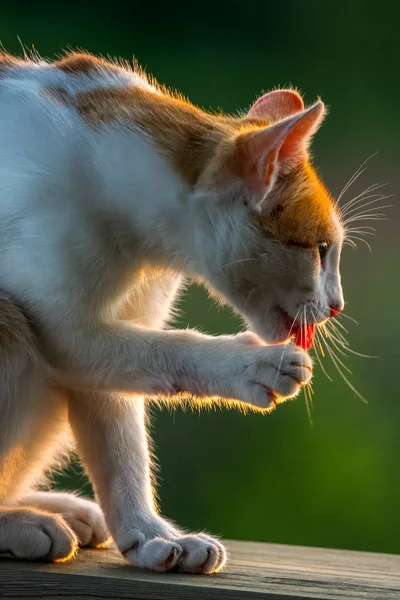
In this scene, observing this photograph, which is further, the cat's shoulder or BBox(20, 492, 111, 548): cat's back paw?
BBox(20, 492, 111, 548): cat's back paw

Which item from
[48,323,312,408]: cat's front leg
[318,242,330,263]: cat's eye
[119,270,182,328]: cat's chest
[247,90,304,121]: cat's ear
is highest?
[247,90,304,121]: cat's ear

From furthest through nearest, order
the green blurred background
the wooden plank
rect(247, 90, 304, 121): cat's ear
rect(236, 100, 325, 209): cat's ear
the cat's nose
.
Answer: the green blurred background < rect(247, 90, 304, 121): cat's ear < the cat's nose < rect(236, 100, 325, 209): cat's ear < the wooden plank

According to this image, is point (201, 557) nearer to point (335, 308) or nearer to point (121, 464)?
point (121, 464)

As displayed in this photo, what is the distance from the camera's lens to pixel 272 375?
1.30 metres

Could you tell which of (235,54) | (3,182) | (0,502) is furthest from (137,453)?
(235,54)

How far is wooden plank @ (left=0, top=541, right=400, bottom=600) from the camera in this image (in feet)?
3.84

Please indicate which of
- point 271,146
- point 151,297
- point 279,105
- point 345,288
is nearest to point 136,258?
point 151,297

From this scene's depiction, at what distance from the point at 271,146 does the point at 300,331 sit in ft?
0.83

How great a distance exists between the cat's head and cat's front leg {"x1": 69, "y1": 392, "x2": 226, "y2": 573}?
0.23 metres

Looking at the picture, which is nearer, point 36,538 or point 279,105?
point 36,538

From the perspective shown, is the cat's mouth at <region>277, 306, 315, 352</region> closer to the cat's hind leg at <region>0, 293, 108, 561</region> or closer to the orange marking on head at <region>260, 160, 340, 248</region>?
the orange marking on head at <region>260, 160, 340, 248</region>

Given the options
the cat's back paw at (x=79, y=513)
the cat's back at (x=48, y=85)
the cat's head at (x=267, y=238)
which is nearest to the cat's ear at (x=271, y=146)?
the cat's head at (x=267, y=238)

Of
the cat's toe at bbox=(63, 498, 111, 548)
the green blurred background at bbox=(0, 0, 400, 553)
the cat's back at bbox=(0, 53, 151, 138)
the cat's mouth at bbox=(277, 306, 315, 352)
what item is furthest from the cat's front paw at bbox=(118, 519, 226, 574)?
the green blurred background at bbox=(0, 0, 400, 553)

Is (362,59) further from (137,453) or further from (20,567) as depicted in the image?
(20,567)
